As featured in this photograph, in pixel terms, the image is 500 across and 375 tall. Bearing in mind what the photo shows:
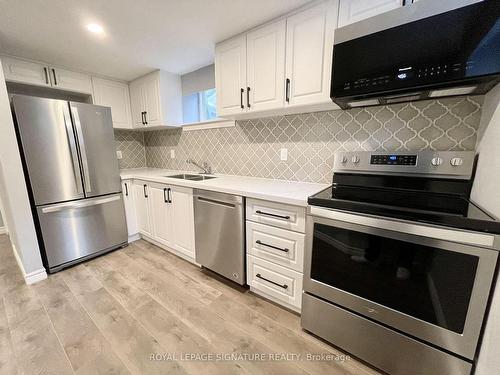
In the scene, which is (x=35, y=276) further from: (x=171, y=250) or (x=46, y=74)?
(x=46, y=74)

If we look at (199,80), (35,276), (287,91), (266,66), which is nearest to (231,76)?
(266,66)

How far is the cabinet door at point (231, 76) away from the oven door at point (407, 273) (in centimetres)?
125

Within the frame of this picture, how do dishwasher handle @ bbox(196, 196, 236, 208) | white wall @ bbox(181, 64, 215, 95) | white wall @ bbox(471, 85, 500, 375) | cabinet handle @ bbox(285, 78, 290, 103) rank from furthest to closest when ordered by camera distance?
white wall @ bbox(181, 64, 215, 95) < dishwasher handle @ bbox(196, 196, 236, 208) < cabinet handle @ bbox(285, 78, 290, 103) < white wall @ bbox(471, 85, 500, 375)

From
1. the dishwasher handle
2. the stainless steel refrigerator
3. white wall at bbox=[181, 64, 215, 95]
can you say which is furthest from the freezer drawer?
white wall at bbox=[181, 64, 215, 95]

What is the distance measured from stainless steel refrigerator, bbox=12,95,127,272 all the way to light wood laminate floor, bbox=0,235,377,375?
1.11ft

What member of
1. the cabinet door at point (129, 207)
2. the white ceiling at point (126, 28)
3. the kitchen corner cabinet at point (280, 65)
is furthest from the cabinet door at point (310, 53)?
the cabinet door at point (129, 207)

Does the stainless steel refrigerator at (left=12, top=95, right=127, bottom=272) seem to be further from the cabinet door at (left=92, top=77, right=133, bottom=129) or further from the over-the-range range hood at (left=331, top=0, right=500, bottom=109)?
the over-the-range range hood at (left=331, top=0, right=500, bottom=109)

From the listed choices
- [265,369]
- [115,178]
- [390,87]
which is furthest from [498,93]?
[115,178]

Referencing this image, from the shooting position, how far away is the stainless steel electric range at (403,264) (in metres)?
0.88

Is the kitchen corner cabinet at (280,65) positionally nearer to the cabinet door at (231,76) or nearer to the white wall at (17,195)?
the cabinet door at (231,76)

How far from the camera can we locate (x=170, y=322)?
1510mm

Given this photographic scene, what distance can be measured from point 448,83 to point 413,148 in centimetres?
55

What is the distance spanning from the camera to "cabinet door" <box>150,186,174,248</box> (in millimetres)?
2309

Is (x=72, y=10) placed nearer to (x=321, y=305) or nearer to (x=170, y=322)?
(x=170, y=322)
